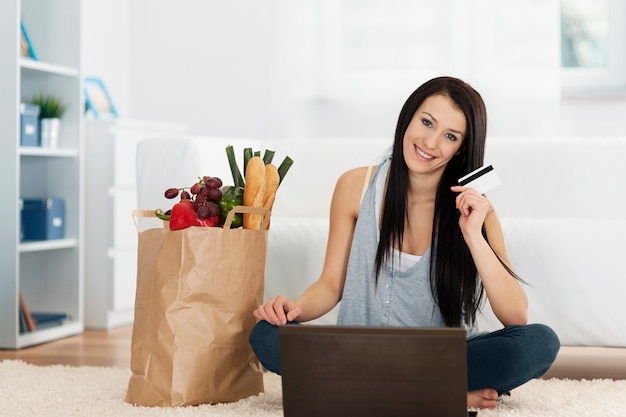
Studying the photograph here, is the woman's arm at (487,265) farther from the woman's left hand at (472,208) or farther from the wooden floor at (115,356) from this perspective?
the wooden floor at (115,356)

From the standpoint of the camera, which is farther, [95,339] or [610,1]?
[610,1]

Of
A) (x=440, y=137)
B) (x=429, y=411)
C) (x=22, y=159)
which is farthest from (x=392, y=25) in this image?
(x=429, y=411)

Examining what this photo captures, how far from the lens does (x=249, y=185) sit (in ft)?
6.39

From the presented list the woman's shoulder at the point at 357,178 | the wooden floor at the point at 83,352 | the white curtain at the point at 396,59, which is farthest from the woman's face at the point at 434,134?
the white curtain at the point at 396,59

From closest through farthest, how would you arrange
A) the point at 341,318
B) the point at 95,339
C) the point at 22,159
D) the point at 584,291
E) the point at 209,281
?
the point at 209,281 → the point at 341,318 → the point at 584,291 → the point at 95,339 → the point at 22,159

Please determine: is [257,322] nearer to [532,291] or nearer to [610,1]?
[532,291]

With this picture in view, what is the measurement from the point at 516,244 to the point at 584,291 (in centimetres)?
20

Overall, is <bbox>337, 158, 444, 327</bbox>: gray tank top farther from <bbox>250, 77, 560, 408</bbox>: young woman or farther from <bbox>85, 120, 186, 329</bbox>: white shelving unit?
<bbox>85, 120, 186, 329</bbox>: white shelving unit

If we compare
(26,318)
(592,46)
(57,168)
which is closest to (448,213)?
(26,318)

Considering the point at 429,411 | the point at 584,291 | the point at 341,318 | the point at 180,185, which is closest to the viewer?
the point at 429,411

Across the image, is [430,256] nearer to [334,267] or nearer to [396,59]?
[334,267]

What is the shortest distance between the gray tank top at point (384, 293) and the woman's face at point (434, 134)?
0.20m

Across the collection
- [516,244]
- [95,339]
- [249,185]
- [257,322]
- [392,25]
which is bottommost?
[95,339]

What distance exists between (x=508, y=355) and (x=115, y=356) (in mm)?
1397
